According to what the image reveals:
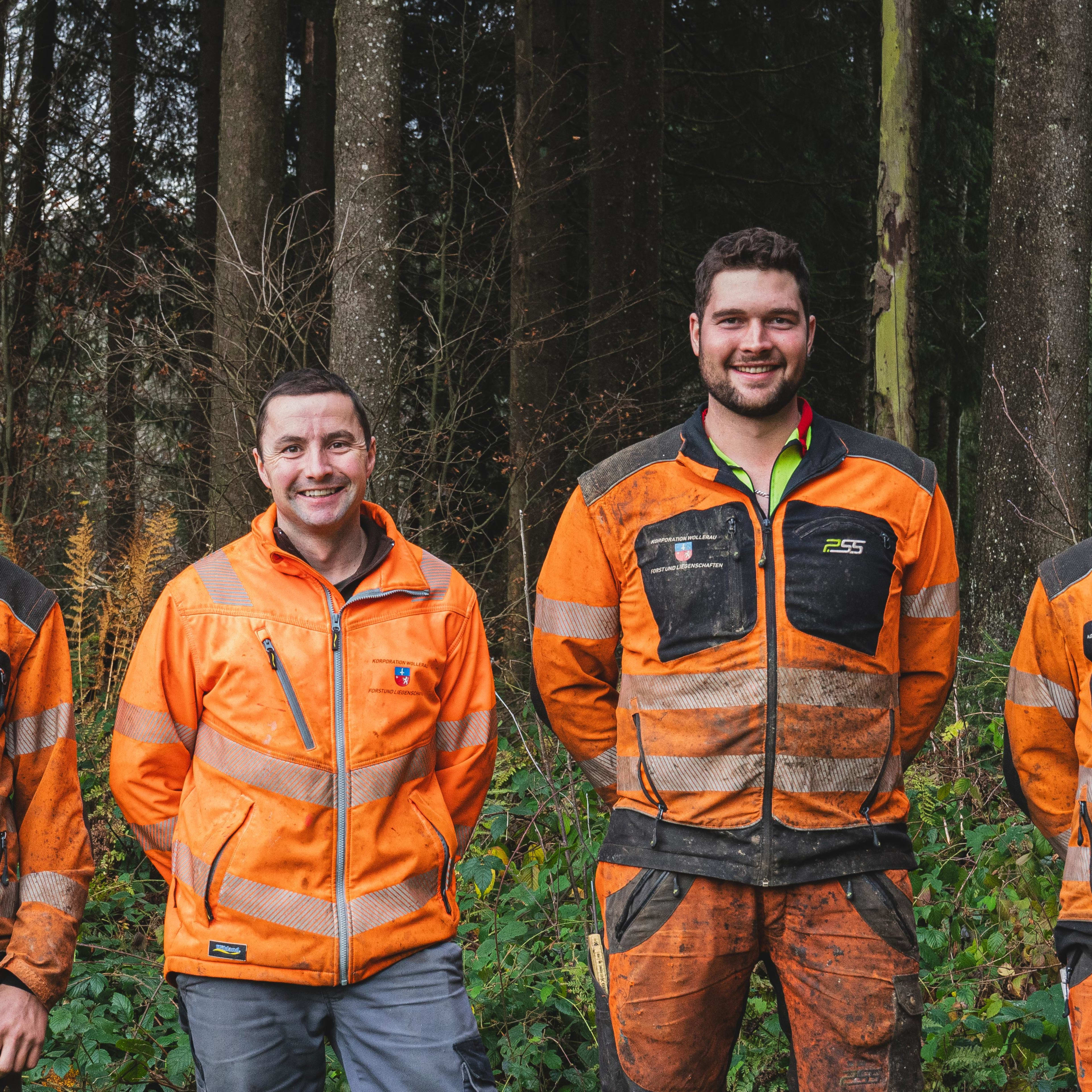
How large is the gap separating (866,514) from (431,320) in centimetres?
500

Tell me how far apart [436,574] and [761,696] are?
3.08ft

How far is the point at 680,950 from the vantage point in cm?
294

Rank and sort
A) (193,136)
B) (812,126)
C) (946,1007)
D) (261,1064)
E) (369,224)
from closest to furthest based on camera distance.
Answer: (261,1064)
(946,1007)
(369,224)
(812,126)
(193,136)

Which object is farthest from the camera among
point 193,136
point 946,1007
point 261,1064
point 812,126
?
point 193,136

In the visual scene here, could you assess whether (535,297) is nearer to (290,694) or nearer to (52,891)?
(290,694)

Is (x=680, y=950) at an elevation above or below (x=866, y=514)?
below

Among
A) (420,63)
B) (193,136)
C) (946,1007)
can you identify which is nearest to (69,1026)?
(946,1007)

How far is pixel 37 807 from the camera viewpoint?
9.45 ft

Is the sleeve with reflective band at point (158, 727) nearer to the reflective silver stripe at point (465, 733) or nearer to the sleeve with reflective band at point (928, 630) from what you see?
the reflective silver stripe at point (465, 733)

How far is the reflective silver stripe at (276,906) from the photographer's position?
9.32 feet

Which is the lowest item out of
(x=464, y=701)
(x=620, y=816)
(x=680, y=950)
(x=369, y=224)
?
(x=680, y=950)

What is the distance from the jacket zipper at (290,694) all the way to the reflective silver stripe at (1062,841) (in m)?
1.90

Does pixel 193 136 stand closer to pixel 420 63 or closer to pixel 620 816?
pixel 420 63

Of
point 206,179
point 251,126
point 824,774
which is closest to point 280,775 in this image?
point 824,774
